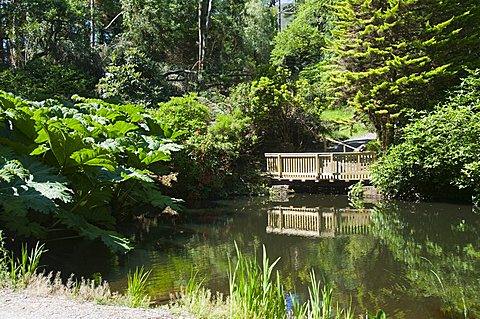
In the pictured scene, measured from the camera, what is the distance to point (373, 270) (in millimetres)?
6773

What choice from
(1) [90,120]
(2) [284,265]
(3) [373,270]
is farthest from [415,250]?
(1) [90,120]

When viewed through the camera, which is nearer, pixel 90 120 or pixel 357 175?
pixel 90 120

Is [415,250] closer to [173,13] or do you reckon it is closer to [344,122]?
[344,122]

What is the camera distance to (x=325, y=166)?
16.0 metres

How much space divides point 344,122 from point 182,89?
9.49 metres

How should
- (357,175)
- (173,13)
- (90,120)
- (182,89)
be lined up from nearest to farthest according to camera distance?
(90,120), (357,175), (182,89), (173,13)

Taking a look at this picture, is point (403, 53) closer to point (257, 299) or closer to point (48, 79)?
point (48, 79)

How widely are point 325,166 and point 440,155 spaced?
398cm

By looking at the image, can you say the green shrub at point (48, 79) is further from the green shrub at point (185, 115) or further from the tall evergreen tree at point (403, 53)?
the tall evergreen tree at point (403, 53)

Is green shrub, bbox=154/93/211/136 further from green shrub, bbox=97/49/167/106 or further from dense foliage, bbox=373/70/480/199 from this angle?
dense foliage, bbox=373/70/480/199

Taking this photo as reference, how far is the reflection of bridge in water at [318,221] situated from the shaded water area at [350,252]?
0.9 inches

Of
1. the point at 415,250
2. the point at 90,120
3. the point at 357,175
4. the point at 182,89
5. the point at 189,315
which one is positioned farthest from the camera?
the point at 182,89

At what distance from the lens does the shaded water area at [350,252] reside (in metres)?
5.65

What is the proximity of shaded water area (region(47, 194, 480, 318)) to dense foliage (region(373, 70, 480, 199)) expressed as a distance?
975 millimetres
